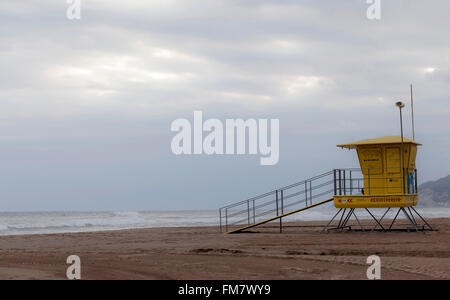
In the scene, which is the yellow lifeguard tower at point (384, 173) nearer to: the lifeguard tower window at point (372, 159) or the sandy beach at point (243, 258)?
the lifeguard tower window at point (372, 159)

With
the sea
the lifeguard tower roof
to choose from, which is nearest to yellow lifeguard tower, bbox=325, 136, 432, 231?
the lifeguard tower roof

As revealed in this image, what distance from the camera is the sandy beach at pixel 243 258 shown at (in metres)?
11.7

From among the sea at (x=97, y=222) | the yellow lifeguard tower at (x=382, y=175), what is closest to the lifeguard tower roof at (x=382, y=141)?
the yellow lifeguard tower at (x=382, y=175)

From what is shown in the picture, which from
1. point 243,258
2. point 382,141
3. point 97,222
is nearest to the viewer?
point 243,258

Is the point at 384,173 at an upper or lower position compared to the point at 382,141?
lower

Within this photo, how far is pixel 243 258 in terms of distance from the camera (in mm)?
14906

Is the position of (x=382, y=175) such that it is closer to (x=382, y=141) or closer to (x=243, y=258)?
(x=382, y=141)

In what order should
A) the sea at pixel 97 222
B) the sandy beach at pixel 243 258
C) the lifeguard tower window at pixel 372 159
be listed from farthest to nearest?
the sea at pixel 97 222
the lifeguard tower window at pixel 372 159
the sandy beach at pixel 243 258

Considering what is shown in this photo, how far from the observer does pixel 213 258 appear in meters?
15.0

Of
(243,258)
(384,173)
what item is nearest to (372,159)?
(384,173)

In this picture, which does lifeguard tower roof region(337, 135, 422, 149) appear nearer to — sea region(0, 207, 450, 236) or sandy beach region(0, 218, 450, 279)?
sandy beach region(0, 218, 450, 279)
